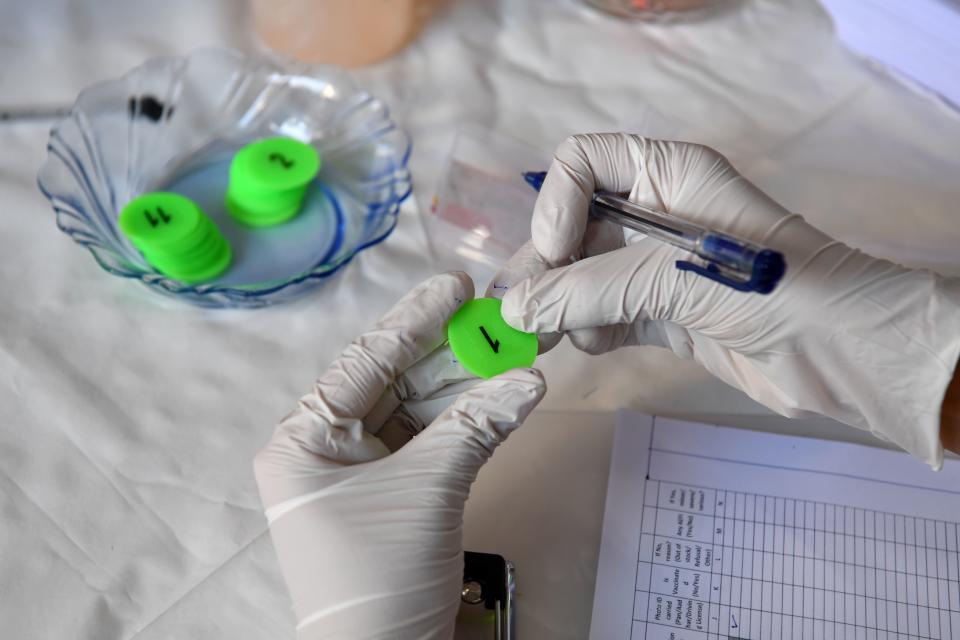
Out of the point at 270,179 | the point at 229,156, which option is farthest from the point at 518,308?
the point at 229,156

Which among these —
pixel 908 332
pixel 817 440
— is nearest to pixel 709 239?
pixel 908 332

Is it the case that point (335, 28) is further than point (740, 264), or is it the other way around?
point (335, 28)

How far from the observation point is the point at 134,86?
1216mm

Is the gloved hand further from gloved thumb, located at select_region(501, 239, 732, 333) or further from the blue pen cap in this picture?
the blue pen cap

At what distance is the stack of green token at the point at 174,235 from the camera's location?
105 centimetres

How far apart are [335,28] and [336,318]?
49 cm

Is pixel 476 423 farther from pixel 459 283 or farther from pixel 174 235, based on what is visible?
pixel 174 235

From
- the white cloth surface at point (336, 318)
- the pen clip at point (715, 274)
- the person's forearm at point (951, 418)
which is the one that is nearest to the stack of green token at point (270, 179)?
the white cloth surface at point (336, 318)

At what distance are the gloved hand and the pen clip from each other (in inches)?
6.8

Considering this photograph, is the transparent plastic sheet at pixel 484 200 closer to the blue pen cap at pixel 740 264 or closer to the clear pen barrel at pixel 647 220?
the clear pen barrel at pixel 647 220

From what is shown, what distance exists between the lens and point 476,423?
0.82 metres

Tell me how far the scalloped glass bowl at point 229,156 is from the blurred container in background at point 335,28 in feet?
0.27

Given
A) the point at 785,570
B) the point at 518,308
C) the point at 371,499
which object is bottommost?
the point at 785,570

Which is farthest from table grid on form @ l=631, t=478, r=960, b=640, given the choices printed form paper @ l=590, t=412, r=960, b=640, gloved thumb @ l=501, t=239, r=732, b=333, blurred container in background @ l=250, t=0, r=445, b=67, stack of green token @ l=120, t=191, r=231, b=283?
blurred container in background @ l=250, t=0, r=445, b=67
